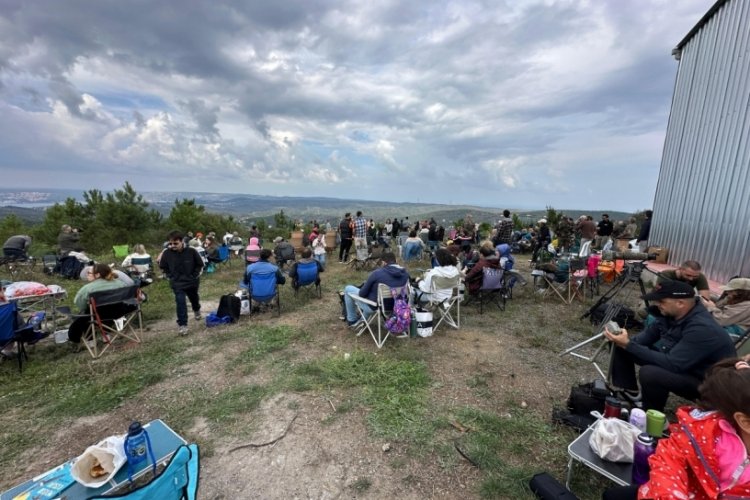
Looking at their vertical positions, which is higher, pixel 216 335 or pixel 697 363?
pixel 697 363

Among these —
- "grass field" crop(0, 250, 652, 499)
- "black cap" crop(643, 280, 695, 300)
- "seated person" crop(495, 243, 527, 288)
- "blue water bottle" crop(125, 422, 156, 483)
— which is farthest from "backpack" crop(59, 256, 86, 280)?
"black cap" crop(643, 280, 695, 300)

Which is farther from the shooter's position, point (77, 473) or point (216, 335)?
point (216, 335)

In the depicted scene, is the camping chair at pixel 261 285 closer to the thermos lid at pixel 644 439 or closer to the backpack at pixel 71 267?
the thermos lid at pixel 644 439

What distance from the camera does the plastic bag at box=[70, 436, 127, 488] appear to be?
77.5 inches

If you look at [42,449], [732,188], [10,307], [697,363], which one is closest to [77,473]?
[42,449]

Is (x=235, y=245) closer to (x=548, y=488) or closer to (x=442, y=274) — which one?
(x=442, y=274)

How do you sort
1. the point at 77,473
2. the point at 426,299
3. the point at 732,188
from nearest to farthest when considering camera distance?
the point at 77,473, the point at 426,299, the point at 732,188

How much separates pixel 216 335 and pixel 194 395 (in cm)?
172

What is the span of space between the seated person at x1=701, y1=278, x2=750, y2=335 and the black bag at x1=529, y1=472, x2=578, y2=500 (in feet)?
9.78

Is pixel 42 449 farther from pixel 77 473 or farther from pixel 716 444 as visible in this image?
pixel 716 444

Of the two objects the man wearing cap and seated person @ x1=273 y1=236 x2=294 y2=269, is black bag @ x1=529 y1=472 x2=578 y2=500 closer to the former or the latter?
the man wearing cap

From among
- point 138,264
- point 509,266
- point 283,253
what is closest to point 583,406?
point 509,266

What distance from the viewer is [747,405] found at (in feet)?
4.59

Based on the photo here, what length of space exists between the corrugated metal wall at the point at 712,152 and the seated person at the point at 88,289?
949 cm
